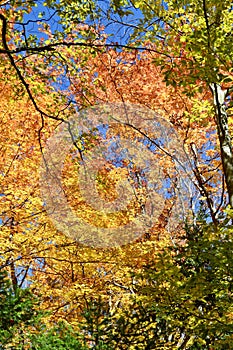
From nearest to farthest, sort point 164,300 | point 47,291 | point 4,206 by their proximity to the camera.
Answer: point 164,300, point 4,206, point 47,291

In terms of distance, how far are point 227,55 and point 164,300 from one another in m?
3.28

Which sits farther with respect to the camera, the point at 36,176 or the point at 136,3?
the point at 36,176

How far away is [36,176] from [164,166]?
4370mm

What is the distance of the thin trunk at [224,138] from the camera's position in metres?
5.11

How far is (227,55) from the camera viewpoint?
420 centimetres

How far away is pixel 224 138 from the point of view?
17.9 feet

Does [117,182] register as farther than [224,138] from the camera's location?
Yes


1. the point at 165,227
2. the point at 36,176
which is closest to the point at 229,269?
the point at 36,176

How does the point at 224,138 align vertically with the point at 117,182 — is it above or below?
below

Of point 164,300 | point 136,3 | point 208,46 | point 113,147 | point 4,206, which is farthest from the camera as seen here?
point 113,147

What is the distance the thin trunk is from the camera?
511 cm

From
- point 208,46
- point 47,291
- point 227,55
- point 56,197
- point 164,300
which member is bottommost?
point 164,300

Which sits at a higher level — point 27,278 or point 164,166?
point 164,166

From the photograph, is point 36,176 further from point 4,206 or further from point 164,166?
point 164,166
